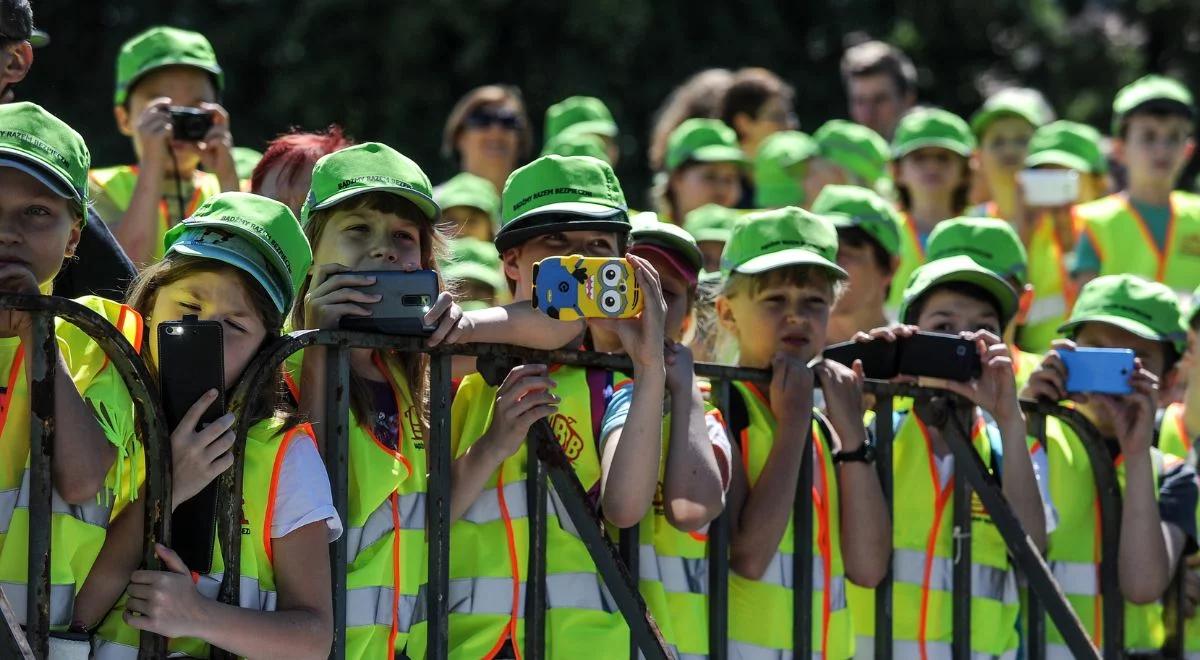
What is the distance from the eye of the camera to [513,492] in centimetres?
402

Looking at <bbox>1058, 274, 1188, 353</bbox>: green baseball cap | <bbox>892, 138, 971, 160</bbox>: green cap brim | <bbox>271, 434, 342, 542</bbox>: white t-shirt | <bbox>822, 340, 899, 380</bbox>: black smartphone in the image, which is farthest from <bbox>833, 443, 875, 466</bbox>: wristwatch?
<bbox>892, 138, 971, 160</bbox>: green cap brim

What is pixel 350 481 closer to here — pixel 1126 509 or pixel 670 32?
pixel 1126 509

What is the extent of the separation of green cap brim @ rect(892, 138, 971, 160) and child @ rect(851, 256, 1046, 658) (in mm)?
2420

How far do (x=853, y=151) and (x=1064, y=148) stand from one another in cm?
95

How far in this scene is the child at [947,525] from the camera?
15.6ft

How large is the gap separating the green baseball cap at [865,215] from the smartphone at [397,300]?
2.53 m

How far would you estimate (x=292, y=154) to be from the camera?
187 inches

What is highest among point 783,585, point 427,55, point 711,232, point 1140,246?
point 427,55

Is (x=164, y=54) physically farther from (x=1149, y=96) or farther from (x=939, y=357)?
(x=1149, y=96)

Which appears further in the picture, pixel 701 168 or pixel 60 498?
pixel 701 168

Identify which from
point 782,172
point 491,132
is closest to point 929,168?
point 782,172

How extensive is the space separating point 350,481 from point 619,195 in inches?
39.5

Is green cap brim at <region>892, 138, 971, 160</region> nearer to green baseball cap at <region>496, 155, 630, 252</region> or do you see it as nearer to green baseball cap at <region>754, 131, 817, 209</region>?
green baseball cap at <region>754, 131, 817, 209</region>

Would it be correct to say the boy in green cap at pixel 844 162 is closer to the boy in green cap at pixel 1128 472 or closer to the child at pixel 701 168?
the child at pixel 701 168
